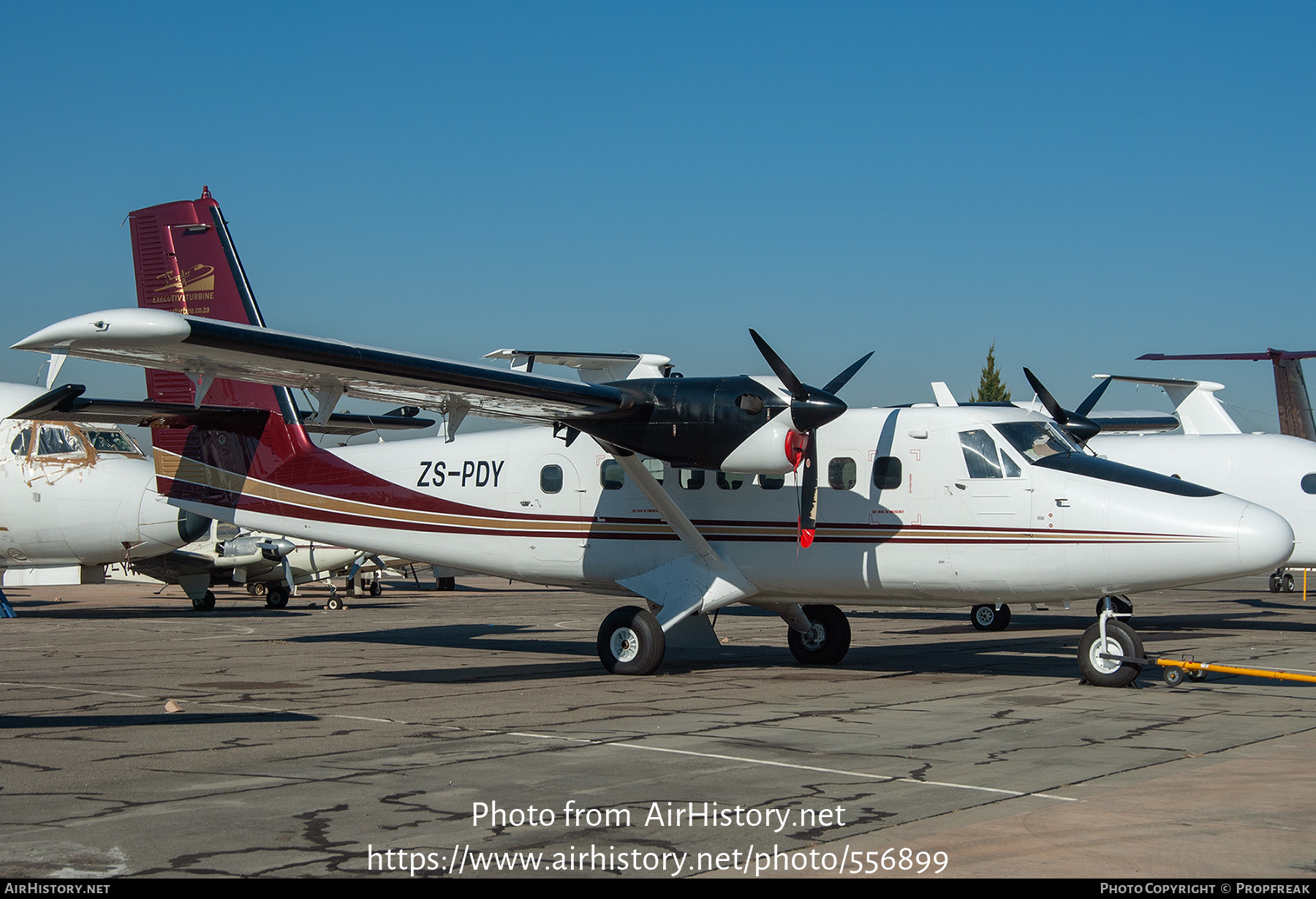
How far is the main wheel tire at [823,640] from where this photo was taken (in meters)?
15.4

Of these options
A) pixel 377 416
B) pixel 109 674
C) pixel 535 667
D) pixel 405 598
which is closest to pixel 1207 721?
pixel 535 667

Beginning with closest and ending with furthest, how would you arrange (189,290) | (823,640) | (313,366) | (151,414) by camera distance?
(313,366) < (823,640) < (151,414) < (189,290)

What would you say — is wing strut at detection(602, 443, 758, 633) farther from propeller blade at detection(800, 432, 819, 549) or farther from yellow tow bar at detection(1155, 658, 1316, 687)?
yellow tow bar at detection(1155, 658, 1316, 687)

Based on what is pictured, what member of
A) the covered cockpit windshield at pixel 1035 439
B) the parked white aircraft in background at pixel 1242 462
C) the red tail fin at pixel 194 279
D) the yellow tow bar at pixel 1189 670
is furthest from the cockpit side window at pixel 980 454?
the red tail fin at pixel 194 279

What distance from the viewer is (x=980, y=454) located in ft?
42.9

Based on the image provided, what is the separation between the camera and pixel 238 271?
1766 cm

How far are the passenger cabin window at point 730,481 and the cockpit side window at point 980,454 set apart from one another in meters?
2.70

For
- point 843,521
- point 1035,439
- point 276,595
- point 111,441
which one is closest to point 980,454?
point 1035,439

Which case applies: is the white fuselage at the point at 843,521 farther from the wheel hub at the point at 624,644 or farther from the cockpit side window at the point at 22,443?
the cockpit side window at the point at 22,443

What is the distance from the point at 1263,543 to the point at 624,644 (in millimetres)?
7078

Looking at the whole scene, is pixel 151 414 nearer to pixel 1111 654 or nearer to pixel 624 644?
pixel 624 644

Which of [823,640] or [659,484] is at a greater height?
[659,484]
